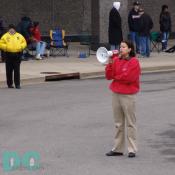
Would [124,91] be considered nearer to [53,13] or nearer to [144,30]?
[144,30]

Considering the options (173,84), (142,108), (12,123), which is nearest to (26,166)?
(12,123)

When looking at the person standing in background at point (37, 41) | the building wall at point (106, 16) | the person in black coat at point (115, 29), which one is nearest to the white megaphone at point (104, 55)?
the person in black coat at point (115, 29)

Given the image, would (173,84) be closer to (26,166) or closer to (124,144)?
(124,144)

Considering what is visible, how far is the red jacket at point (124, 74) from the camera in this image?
1013cm

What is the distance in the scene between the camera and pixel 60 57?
27.5m

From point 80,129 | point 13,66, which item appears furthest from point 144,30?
point 80,129

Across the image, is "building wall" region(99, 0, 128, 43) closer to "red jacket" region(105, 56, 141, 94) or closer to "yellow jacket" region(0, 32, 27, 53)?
"yellow jacket" region(0, 32, 27, 53)

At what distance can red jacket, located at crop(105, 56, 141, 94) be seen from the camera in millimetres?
10133

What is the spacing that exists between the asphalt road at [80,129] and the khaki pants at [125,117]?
0.79ft

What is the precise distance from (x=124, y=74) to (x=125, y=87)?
0.69 ft

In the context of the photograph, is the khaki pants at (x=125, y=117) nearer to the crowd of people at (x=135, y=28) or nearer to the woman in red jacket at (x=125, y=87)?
the woman in red jacket at (x=125, y=87)

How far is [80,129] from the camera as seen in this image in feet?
41.7

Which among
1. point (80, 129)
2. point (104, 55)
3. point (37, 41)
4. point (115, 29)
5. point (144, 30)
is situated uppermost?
point (104, 55)

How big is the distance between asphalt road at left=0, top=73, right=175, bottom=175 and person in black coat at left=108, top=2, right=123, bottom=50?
630cm
